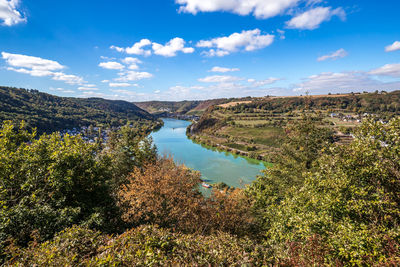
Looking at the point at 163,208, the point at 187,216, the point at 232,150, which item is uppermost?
the point at 163,208

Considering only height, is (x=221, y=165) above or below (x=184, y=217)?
below

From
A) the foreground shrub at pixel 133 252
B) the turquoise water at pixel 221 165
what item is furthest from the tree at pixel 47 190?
the turquoise water at pixel 221 165

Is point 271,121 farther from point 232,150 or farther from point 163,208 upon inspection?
point 163,208

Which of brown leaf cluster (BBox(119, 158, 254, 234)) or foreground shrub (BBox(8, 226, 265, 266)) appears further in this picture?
brown leaf cluster (BBox(119, 158, 254, 234))

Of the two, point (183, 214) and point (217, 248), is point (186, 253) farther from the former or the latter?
point (183, 214)

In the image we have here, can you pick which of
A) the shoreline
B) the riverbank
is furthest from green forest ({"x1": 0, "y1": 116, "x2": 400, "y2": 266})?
the shoreline

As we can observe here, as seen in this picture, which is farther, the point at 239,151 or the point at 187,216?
the point at 239,151

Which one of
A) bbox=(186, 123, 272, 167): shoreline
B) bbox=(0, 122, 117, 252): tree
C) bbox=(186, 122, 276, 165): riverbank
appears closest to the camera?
bbox=(0, 122, 117, 252): tree

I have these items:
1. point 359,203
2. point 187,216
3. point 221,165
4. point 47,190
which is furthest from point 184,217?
point 221,165

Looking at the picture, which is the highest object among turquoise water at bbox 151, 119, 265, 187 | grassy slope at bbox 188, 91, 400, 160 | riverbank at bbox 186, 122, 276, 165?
grassy slope at bbox 188, 91, 400, 160

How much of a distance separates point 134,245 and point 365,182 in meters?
9.92

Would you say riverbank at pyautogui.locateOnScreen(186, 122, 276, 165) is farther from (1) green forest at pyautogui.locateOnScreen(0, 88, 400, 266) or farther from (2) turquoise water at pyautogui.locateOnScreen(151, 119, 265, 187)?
(1) green forest at pyautogui.locateOnScreen(0, 88, 400, 266)

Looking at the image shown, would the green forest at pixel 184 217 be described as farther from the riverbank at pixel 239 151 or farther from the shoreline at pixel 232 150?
the shoreline at pixel 232 150

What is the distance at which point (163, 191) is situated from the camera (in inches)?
439
